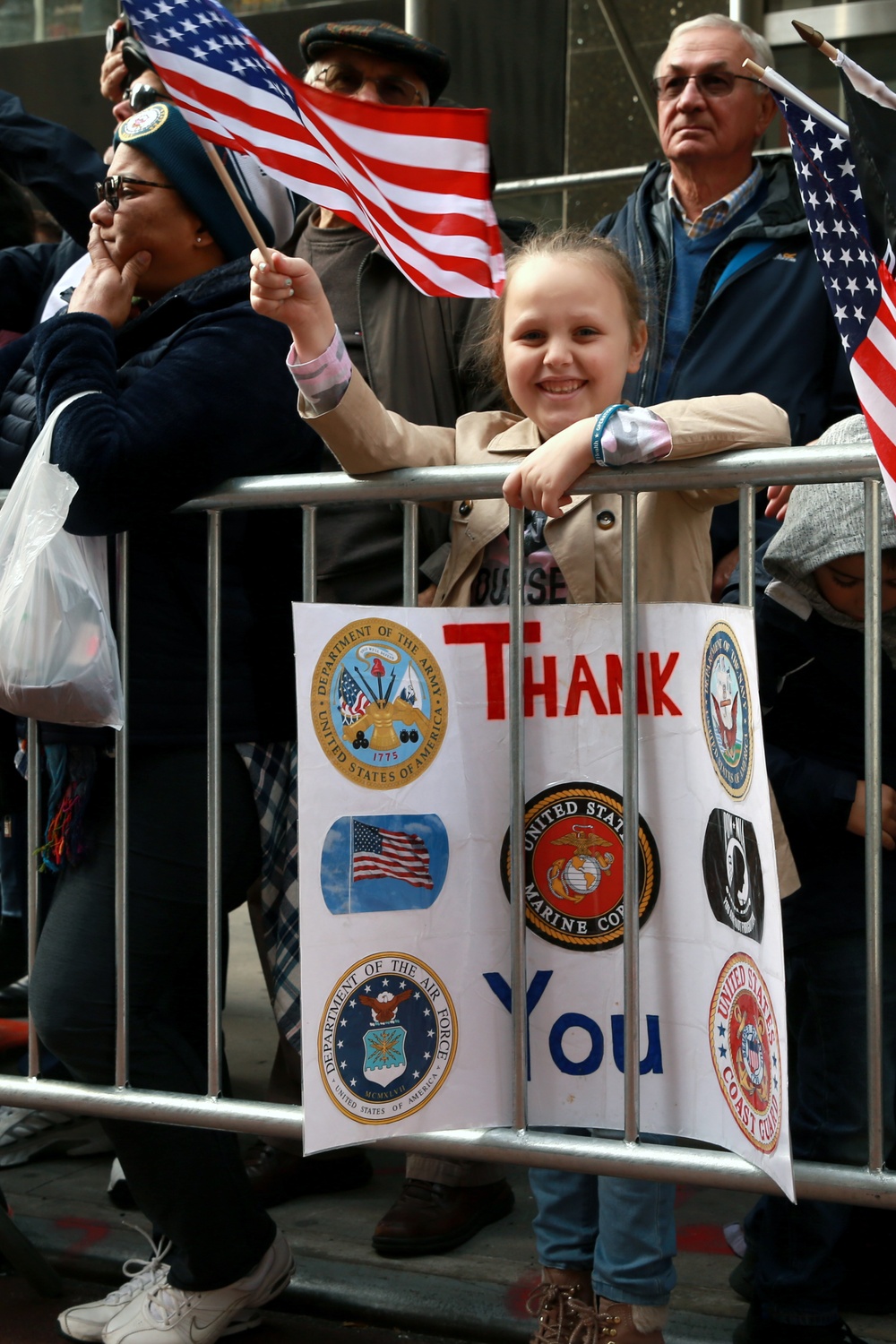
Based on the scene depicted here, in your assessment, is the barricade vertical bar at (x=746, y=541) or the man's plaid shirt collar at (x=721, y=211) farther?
the man's plaid shirt collar at (x=721, y=211)

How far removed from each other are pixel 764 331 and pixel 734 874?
165 centimetres

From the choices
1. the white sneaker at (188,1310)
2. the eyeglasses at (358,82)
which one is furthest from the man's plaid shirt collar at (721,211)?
the white sneaker at (188,1310)

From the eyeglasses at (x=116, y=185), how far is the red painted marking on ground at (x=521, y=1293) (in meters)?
2.25

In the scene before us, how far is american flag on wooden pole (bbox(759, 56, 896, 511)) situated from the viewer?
2.18 m

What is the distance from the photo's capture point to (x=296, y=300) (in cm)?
260

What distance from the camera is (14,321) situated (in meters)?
3.90

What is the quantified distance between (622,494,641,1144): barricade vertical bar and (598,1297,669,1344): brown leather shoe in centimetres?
36

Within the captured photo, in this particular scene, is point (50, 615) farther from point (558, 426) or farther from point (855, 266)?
point (855, 266)

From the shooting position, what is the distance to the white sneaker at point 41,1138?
4.03 m

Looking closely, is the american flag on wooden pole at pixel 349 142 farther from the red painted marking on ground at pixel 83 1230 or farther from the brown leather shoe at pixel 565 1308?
the red painted marking on ground at pixel 83 1230

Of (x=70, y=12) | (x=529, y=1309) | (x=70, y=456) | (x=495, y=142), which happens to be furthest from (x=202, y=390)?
(x=70, y=12)

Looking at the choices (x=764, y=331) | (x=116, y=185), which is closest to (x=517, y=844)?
(x=116, y=185)

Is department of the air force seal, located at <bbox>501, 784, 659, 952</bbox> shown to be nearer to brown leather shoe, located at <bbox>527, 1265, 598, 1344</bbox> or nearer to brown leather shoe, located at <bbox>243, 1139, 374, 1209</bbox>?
brown leather shoe, located at <bbox>527, 1265, 598, 1344</bbox>

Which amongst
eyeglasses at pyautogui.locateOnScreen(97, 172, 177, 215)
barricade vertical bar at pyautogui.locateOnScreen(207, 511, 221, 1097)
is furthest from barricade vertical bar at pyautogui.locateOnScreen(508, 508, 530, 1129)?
eyeglasses at pyautogui.locateOnScreen(97, 172, 177, 215)
